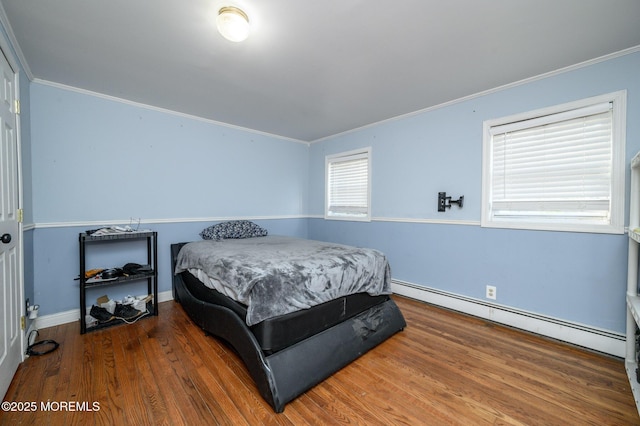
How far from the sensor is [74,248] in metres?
2.67

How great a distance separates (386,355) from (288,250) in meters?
1.22

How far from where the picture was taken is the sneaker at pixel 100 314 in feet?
8.23

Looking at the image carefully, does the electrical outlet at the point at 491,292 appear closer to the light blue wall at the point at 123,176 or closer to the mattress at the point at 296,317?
the mattress at the point at 296,317

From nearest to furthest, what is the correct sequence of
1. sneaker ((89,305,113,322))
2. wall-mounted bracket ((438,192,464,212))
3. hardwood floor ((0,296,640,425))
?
1. hardwood floor ((0,296,640,425))
2. sneaker ((89,305,113,322))
3. wall-mounted bracket ((438,192,464,212))

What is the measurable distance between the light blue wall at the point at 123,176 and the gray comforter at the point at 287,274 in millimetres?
1004

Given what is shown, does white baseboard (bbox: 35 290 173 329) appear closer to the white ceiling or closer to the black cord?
the black cord

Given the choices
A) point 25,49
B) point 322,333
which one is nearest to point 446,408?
point 322,333

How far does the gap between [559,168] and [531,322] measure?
1.43 m

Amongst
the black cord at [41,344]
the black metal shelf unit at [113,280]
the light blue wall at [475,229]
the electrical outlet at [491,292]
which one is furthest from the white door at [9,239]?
the electrical outlet at [491,292]

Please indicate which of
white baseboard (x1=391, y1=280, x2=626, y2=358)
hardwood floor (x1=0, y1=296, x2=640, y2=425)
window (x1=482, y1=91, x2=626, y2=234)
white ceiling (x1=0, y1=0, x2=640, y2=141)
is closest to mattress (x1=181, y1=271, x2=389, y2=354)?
hardwood floor (x1=0, y1=296, x2=640, y2=425)

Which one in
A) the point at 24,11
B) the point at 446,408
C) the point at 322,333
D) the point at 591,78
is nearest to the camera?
the point at 446,408

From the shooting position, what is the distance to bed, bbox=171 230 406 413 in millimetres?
1632

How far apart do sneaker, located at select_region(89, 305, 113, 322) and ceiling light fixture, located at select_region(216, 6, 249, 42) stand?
2.74 metres

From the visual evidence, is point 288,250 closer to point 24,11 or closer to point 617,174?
point 24,11
